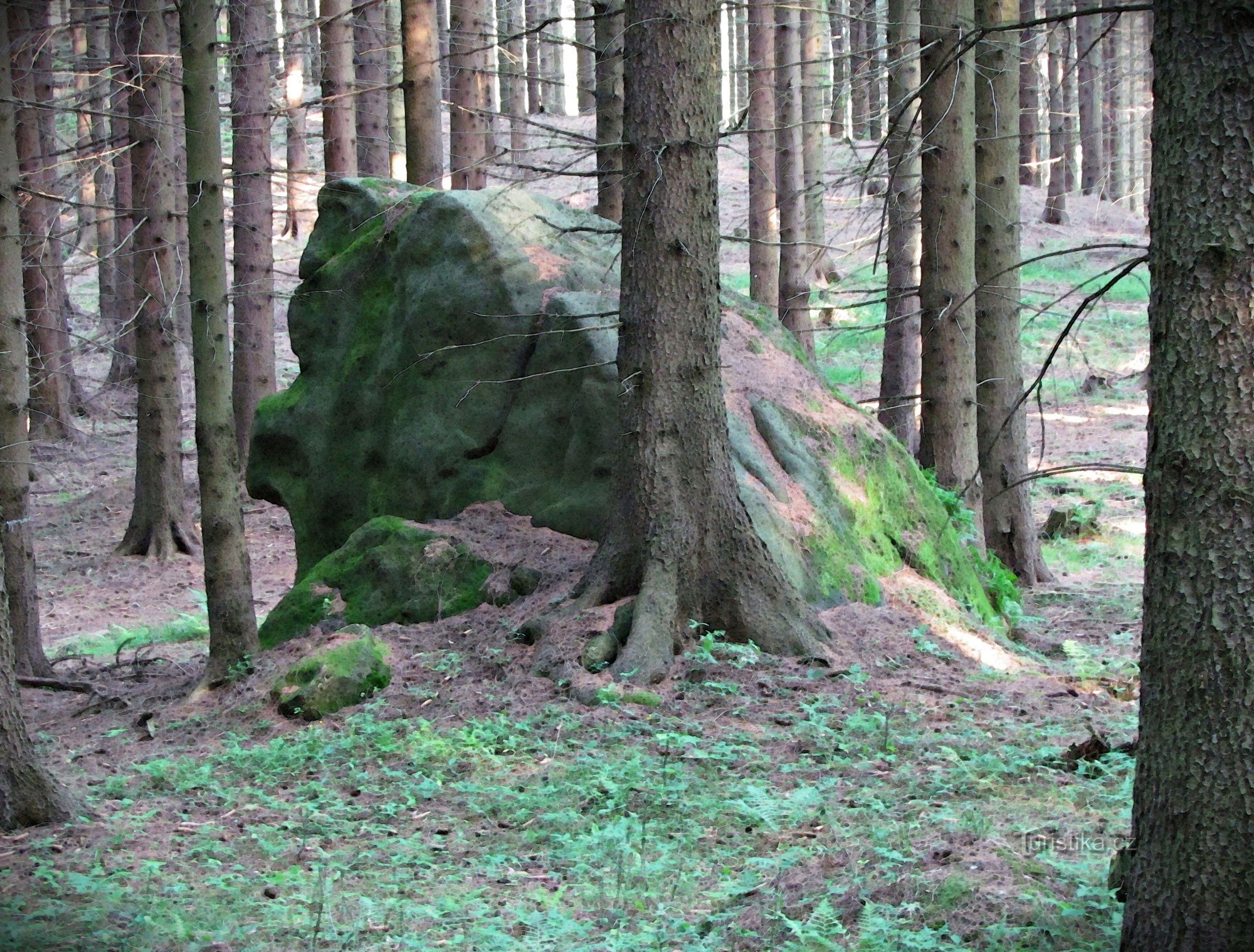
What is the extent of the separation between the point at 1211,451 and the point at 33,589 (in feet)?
29.9

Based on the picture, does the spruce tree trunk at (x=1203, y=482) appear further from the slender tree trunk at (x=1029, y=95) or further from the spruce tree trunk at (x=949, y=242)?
the slender tree trunk at (x=1029, y=95)

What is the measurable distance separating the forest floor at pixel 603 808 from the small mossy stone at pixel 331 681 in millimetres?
153

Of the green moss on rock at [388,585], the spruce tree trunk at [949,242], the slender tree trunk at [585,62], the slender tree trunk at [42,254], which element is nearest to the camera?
the green moss on rock at [388,585]

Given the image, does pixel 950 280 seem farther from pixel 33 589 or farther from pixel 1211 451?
pixel 33 589

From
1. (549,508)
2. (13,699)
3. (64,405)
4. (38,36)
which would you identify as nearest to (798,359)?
(549,508)

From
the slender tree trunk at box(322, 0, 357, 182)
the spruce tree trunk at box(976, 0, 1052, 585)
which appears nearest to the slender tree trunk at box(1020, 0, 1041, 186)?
the spruce tree trunk at box(976, 0, 1052, 585)

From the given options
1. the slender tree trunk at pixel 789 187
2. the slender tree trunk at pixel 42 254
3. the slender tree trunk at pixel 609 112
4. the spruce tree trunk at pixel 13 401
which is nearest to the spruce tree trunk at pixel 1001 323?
the slender tree trunk at pixel 609 112

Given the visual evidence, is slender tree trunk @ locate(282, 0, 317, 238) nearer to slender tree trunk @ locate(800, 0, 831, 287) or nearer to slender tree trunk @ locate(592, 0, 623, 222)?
slender tree trunk @ locate(800, 0, 831, 287)

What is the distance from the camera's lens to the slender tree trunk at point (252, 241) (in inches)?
629

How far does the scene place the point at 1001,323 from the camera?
39.4ft

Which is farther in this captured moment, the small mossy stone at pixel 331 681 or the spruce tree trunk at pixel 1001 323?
the spruce tree trunk at pixel 1001 323

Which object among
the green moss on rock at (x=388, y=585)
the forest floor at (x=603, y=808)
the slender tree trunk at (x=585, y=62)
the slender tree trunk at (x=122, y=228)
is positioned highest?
the slender tree trunk at (x=585, y=62)

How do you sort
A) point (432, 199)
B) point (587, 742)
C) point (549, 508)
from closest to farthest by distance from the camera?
1. point (587, 742)
2. point (549, 508)
3. point (432, 199)

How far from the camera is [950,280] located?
1066cm
